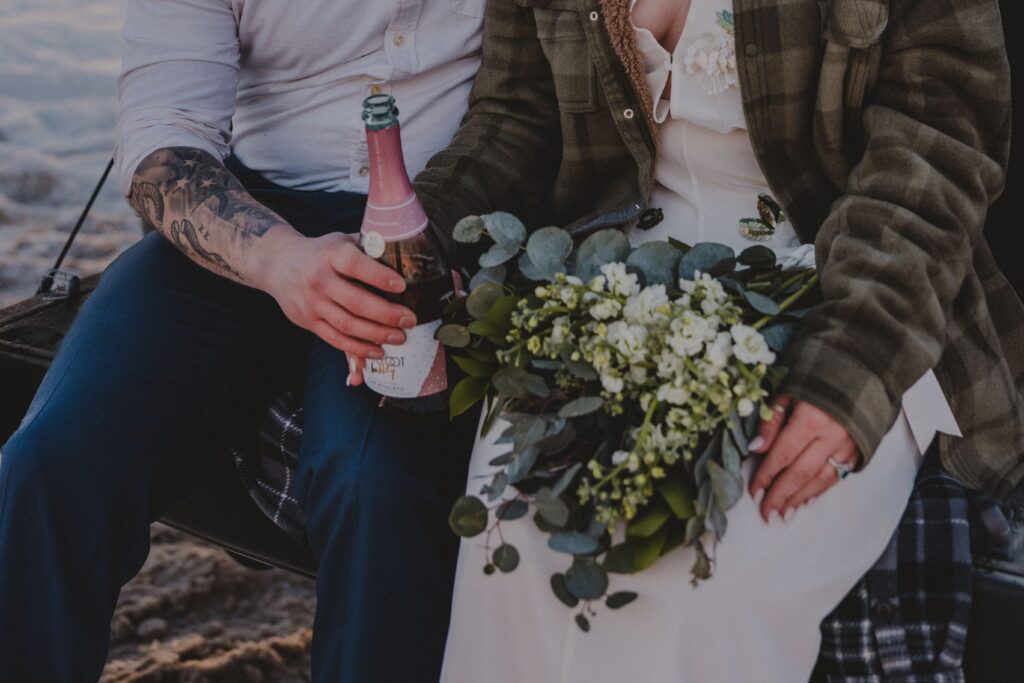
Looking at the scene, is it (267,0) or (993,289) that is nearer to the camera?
(993,289)

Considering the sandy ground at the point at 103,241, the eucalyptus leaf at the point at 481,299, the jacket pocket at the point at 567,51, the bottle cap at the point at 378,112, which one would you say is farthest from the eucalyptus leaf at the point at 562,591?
the sandy ground at the point at 103,241

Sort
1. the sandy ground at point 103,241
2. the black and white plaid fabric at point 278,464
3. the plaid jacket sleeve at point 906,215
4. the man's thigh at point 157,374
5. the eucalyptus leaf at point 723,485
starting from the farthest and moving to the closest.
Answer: the sandy ground at point 103,241, the black and white plaid fabric at point 278,464, the man's thigh at point 157,374, the plaid jacket sleeve at point 906,215, the eucalyptus leaf at point 723,485

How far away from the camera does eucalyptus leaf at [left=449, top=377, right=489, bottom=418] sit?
1273 mm

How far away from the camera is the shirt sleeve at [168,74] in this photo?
1.58 metres

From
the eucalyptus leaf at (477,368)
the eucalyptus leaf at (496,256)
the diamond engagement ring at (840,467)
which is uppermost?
the eucalyptus leaf at (496,256)

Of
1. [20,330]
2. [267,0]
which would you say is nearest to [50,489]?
[20,330]

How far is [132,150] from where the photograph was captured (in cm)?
157

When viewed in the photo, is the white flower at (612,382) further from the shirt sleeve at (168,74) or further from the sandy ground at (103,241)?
the sandy ground at (103,241)

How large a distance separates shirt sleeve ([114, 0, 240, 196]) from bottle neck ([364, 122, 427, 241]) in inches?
17.7

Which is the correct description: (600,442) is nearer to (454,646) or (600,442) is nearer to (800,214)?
(454,646)

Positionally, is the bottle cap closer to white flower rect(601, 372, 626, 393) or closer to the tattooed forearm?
the tattooed forearm

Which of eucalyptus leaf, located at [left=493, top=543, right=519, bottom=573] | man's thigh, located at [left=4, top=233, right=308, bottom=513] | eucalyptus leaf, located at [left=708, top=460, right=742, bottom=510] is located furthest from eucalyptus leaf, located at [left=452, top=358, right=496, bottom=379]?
man's thigh, located at [left=4, top=233, right=308, bottom=513]

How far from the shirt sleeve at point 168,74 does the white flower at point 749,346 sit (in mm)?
944

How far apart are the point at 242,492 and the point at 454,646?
1.75 feet
